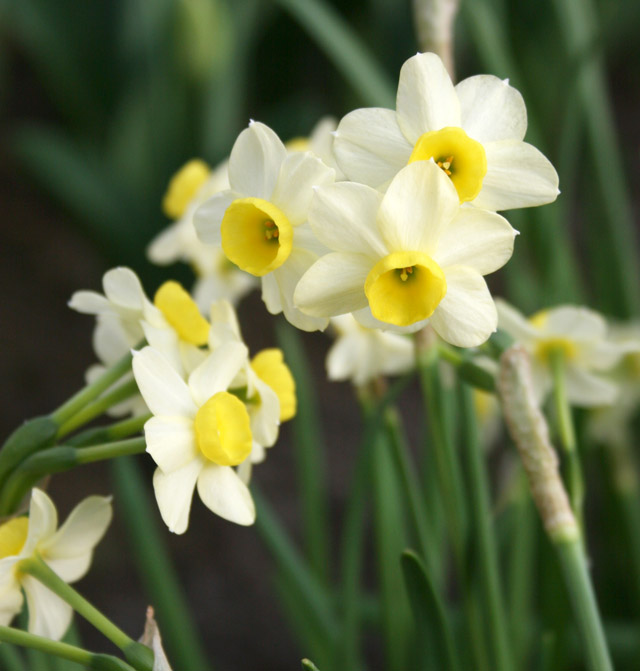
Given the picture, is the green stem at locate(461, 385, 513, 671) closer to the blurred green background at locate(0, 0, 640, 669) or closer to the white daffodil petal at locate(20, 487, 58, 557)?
the white daffodil petal at locate(20, 487, 58, 557)

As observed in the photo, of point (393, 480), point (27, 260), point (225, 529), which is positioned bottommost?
point (225, 529)

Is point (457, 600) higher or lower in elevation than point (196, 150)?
lower

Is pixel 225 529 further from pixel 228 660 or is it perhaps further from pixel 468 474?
pixel 468 474

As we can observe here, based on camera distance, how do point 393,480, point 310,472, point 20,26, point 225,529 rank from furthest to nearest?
point 20,26
point 225,529
point 310,472
point 393,480

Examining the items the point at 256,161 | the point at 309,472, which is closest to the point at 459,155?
the point at 256,161

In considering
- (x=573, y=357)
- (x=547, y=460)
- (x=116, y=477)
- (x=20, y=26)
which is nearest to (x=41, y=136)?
(x=20, y=26)

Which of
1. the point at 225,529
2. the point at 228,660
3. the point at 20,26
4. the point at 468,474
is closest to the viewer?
the point at 468,474
